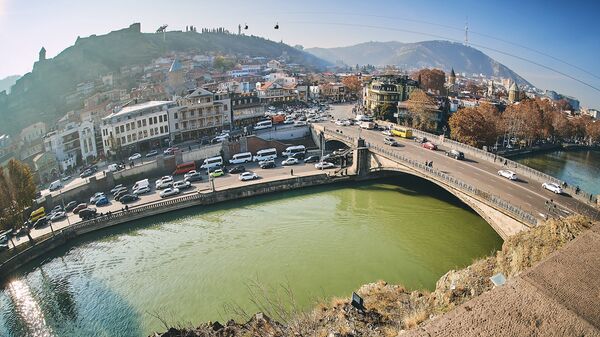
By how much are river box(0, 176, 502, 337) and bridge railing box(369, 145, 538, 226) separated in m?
2.49

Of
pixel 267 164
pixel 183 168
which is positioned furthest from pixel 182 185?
pixel 267 164

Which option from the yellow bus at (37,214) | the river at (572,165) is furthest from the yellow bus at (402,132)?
the yellow bus at (37,214)

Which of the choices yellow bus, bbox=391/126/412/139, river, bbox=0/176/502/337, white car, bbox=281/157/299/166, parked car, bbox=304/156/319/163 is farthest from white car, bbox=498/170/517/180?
white car, bbox=281/157/299/166

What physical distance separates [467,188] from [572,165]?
27783 mm

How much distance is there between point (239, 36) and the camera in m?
154

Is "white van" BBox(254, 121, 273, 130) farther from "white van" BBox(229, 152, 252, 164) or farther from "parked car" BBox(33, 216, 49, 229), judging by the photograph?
"parked car" BBox(33, 216, 49, 229)

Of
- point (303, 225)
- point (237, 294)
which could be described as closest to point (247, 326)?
point (237, 294)

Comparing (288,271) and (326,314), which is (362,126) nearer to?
(288,271)

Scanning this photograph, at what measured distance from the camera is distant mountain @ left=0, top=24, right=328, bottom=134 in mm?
57844

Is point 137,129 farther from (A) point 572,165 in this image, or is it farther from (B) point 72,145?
(A) point 572,165

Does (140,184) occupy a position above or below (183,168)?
below

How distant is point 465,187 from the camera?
68.6 feet

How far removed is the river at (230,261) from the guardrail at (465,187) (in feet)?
8.12

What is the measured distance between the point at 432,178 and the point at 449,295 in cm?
1357
